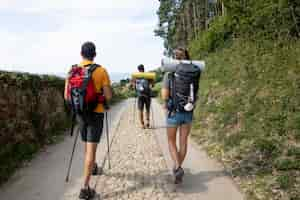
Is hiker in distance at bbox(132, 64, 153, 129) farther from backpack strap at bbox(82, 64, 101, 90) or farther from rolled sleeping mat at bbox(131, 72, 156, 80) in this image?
backpack strap at bbox(82, 64, 101, 90)

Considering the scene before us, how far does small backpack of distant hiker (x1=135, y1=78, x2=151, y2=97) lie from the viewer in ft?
29.7

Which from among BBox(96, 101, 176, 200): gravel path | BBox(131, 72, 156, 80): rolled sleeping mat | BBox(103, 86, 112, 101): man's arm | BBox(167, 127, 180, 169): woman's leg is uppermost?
BBox(103, 86, 112, 101): man's arm

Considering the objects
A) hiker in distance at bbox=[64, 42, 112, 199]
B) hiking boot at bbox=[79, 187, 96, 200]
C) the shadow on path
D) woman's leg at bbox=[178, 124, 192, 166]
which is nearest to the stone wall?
hiking boot at bbox=[79, 187, 96, 200]

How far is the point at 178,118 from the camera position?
4562 millimetres

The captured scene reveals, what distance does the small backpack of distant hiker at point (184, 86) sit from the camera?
439cm

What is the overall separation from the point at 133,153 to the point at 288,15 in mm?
7575

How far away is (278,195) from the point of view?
4027mm

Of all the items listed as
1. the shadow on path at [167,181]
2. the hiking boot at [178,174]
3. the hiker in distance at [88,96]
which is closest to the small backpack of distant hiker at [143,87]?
the shadow on path at [167,181]

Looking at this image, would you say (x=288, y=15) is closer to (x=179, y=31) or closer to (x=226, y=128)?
(x=226, y=128)

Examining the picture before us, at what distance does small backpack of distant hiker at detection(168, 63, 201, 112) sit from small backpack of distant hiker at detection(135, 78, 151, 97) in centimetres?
458

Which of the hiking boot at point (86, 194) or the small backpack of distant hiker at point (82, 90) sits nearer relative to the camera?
the small backpack of distant hiker at point (82, 90)

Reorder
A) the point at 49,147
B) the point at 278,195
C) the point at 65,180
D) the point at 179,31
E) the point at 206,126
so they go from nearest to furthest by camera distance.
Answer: the point at 278,195 → the point at 65,180 → the point at 49,147 → the point at 206,126 → the point at 179,31

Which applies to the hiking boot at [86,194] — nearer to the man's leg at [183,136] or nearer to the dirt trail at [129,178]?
the dirt trail at [129,178]

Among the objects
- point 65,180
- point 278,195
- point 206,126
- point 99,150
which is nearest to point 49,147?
point 99,150
